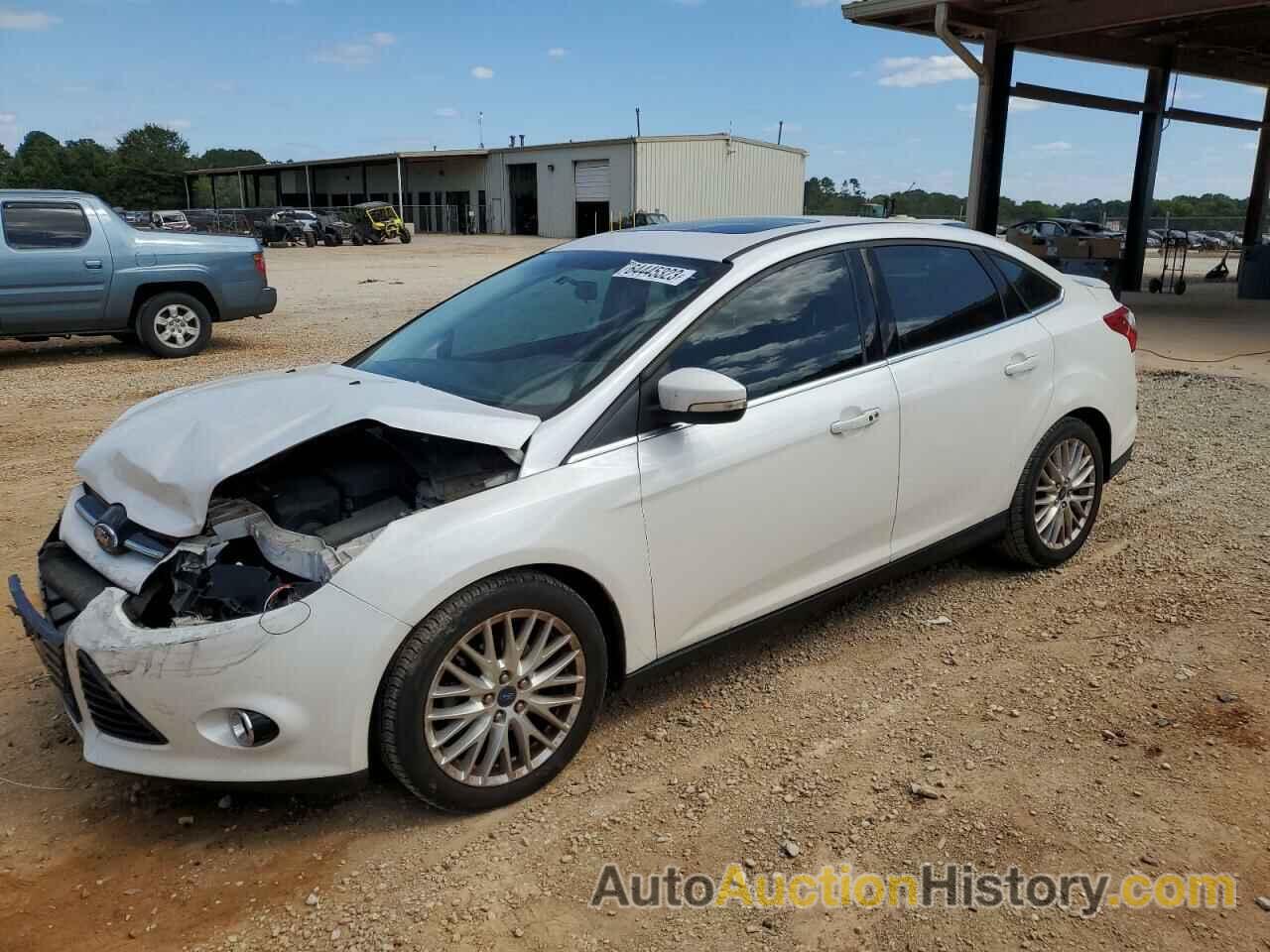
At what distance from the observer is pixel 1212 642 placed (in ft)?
12.8

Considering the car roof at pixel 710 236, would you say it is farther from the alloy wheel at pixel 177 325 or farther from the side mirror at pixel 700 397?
the alloy wheel at pixel 177 325

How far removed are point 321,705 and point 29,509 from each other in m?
4.06

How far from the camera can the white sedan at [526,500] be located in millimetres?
2586

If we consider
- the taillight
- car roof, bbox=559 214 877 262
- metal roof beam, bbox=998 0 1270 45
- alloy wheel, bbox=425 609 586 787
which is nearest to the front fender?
alloy wheel, bbox=425 609 586 787

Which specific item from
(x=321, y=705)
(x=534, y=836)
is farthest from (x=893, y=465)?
(x=321, y=705)

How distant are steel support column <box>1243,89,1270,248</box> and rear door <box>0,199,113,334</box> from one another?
71.3 feet

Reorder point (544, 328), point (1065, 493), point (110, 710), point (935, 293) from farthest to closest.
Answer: point (1065, 493)
point (935, 293)
point (544, 328)
point (110, 710)

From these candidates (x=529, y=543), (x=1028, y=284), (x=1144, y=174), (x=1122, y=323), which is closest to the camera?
(x=529, y=543)

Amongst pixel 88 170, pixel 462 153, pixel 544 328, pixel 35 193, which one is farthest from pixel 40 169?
pixel 544 328

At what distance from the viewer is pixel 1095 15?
13.4 m

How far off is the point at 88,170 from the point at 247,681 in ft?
325

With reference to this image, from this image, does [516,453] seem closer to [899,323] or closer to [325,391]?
[325,391]

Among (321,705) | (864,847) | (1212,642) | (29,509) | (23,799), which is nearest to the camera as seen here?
(321,705)

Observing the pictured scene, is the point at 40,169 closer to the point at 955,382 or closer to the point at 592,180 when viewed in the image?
the point at 592,180
